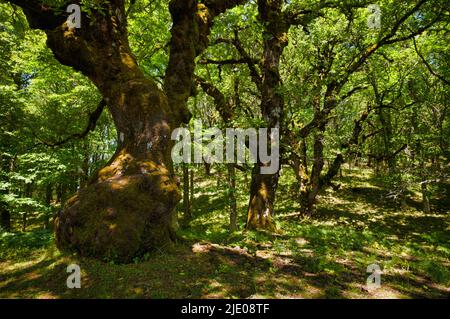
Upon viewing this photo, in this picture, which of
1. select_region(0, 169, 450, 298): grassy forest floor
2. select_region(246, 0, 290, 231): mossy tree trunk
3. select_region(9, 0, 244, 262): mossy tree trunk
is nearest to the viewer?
select_region(0, 169, 450, 298): grassy forest floor

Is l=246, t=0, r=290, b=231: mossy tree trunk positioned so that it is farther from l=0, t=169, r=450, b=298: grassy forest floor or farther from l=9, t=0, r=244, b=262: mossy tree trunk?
l=9, t=0, r=244, b=262: mossy tree trunk

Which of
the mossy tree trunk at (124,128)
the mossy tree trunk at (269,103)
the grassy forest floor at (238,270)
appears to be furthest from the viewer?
the mossy tree trunk at (269,103)

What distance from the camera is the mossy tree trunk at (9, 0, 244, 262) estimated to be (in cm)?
505

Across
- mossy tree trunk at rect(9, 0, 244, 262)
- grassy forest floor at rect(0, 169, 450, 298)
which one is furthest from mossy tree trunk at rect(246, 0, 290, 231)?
mossy tree trunk at rect(9, 0, 244, 262)

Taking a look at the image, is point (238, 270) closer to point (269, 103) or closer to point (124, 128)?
A: point (124, 128)

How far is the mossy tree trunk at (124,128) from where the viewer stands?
5051 millimetres

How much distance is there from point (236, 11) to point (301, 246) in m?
8.63

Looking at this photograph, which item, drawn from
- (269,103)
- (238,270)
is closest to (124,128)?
(238,270)

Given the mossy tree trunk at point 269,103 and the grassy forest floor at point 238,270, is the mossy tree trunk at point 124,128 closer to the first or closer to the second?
the grassy forest floor at point 238,270

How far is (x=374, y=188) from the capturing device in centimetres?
2512

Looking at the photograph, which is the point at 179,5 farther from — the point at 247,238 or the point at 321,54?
the point at 321,54

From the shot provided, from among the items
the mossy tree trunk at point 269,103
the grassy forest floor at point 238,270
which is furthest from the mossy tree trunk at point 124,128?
the mossy tree trunk at point 269,103

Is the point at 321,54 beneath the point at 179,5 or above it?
above
